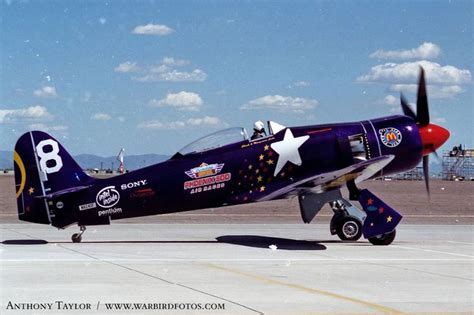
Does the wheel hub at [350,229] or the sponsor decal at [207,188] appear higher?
the sponsor decal at [207,188]

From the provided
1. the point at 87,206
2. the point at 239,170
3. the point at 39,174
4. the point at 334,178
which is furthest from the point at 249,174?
the point at 39,174

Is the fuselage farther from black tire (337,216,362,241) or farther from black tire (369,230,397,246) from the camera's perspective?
black tire (369,230,397,246)

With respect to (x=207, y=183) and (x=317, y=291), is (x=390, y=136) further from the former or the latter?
(x=317, y=291)

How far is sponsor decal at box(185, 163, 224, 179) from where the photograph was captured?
746 inches

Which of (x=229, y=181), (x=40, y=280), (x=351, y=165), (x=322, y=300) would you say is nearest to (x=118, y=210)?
(x=229, y=181)

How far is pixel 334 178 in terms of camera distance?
61.8ft

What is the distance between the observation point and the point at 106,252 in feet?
54.6

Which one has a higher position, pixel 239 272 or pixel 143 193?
pixel 143 193

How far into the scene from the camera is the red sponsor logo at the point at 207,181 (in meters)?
18.9

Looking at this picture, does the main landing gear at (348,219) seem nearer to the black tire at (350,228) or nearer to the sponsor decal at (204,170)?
the black tire at (350,228)

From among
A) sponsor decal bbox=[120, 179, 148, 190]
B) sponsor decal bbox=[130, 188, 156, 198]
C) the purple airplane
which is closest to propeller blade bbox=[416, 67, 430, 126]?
the purple airplane

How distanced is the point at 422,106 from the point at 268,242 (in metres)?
4.89

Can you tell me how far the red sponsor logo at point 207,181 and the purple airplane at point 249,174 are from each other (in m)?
0.02

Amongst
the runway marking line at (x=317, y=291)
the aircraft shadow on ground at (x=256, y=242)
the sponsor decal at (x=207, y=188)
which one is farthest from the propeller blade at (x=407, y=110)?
the runway marking line at (x=317, y=291)
